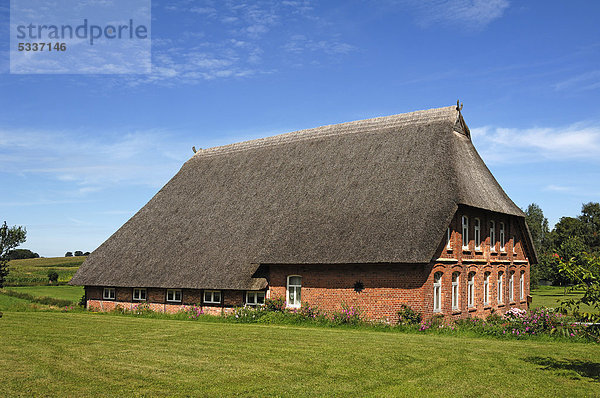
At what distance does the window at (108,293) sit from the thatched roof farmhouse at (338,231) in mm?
59

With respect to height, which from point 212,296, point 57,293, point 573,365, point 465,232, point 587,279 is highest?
point 465,232

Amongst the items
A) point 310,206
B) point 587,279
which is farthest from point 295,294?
point 587,279

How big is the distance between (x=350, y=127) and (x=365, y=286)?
11323 mm

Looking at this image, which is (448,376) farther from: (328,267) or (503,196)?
(503,196)

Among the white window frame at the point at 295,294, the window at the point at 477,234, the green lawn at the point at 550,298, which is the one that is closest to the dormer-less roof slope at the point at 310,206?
the window at the point at 477,234

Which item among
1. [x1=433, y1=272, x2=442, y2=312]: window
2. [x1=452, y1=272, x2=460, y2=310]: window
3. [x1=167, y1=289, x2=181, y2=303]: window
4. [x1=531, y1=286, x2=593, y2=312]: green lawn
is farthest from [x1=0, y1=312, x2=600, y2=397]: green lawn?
[x1=531, y1=286, x2=593, y2=312]: green lawn

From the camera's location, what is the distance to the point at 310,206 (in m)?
27.9

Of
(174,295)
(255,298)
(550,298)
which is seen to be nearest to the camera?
(255,298)

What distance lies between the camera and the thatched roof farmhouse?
23.6 meters

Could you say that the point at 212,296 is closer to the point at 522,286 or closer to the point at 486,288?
the point at 486,288

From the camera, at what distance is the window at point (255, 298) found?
26875mm

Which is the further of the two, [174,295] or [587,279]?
[174,295]

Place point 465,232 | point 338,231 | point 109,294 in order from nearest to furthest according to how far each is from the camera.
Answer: point 338,231, point 465,232, point 109,294

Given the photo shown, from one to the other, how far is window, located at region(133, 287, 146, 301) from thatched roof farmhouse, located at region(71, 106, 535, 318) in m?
0.07
